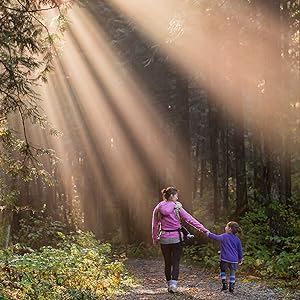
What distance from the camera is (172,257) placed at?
9.05 meters

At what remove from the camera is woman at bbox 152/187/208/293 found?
8.98m

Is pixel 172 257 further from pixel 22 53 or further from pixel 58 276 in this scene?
pixel 22 53

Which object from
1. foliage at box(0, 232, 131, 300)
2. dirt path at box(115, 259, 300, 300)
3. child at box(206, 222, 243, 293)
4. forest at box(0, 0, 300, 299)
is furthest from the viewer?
forest at box(0, 0, 300, 299)

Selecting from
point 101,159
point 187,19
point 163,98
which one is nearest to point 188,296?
point 187,19

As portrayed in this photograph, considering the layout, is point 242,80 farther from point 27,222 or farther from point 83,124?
point 27,222

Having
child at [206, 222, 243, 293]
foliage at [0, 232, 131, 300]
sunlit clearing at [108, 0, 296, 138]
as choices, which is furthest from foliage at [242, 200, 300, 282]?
foliage at [0, 232, 131, 300]

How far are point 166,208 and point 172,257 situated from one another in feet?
2.97

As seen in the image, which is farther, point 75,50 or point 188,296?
point 75,50

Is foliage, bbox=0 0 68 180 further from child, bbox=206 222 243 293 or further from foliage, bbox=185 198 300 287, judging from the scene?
foliage, bbox=185 198 300 287

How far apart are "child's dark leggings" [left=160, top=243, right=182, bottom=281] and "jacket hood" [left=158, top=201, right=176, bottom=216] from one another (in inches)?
23.9

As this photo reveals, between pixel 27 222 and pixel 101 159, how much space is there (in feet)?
14.9

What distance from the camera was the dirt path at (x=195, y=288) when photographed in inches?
351

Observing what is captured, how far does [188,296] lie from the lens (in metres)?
8.76

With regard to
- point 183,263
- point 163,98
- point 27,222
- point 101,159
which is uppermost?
point 163,98
